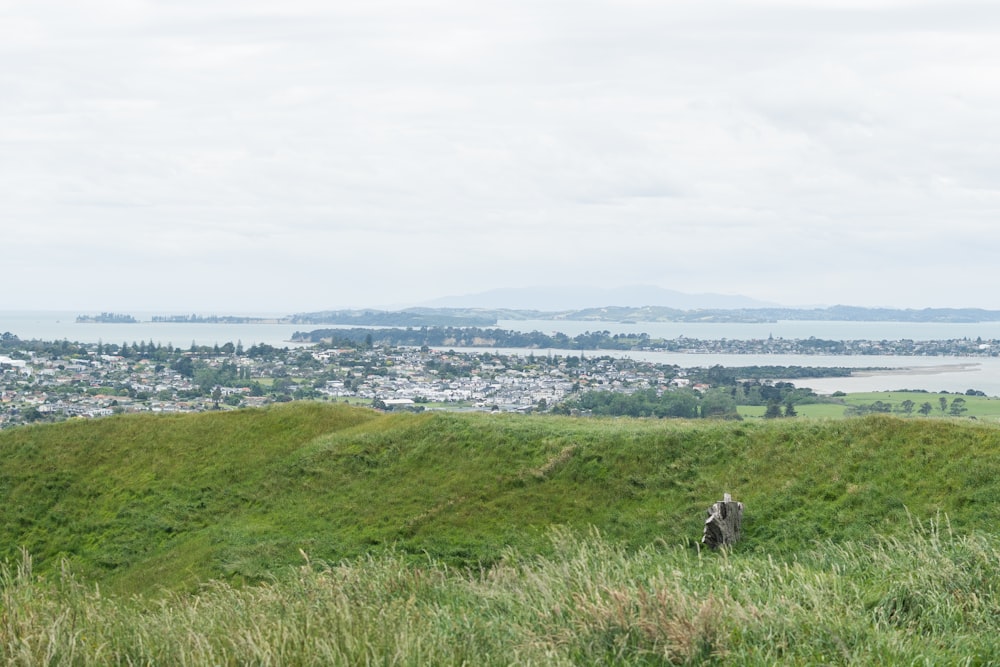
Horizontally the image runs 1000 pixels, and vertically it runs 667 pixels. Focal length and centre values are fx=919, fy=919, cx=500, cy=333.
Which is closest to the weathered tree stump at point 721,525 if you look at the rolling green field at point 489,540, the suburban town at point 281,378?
the rolling green field at point 489,540

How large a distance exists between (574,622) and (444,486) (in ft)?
40.3

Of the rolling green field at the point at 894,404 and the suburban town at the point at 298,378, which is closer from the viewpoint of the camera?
the rolling green field at the point at 894,404

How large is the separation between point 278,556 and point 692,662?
481 inches

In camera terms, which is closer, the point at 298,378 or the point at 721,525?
the point at 721,525

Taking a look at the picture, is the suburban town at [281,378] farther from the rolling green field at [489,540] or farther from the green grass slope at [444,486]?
the rolling green field at [489,540]

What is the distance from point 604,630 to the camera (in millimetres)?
9391

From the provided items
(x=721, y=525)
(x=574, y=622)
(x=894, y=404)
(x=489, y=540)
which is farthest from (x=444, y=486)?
(x=894, y=404)

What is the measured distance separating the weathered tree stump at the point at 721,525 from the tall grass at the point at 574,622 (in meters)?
5.02

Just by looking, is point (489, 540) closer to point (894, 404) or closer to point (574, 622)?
point (574, 622)

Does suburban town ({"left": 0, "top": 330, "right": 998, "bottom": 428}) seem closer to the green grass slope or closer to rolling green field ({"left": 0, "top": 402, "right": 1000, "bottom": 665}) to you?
the green grass slope

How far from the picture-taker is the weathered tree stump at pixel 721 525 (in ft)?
54.9

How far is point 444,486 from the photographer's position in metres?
A: 21.7

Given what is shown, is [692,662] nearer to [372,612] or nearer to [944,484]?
[372,612]

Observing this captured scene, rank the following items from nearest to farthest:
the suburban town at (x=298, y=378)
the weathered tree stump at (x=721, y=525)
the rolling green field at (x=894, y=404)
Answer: the weathered tree stump at (x=721, y=525)
the rolling green field at (x=894, y=404)
the suburban town at (x=298, y=378)
